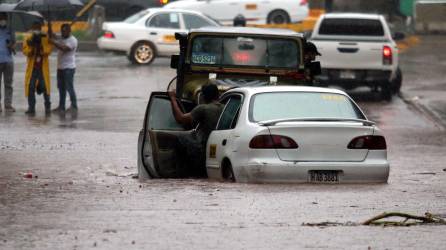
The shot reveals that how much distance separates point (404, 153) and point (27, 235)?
10.6m

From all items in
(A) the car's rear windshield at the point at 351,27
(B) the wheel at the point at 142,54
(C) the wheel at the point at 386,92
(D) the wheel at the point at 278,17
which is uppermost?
(A) the car's rear windshield at the point at 351,27

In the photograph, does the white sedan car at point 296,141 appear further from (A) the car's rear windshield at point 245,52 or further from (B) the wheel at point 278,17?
(B) the wheel at point 278,17

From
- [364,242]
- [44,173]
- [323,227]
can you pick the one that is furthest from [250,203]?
[44,173]

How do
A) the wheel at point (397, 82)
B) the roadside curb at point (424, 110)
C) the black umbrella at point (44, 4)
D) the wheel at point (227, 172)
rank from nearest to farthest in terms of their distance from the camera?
the wheel at point (227, 172) < the roadside curb at point (424, 110) < the black umbrella at point (44, 4) < the wheel at point (397, 82)

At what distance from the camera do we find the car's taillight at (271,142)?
14250 millimetres

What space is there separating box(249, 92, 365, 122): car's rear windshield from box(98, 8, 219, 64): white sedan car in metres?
22.4

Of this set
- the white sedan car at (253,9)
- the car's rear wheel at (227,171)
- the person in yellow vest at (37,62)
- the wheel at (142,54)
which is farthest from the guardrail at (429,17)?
the car's rear wheel at (227,171)

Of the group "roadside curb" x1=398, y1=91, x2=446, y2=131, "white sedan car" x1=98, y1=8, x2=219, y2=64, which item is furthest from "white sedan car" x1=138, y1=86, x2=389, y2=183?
"white sedan car" x1=98, y1=8, x2=219, y2=64

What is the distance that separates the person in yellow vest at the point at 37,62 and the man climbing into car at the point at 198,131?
10800 mm

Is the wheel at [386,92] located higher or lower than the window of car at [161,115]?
lower

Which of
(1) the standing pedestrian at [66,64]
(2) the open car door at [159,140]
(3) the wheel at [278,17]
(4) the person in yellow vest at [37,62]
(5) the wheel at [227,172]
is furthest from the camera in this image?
(3) the wheel at [278,17]

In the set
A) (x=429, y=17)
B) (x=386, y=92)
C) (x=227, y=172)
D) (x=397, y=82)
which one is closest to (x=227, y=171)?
(x=227, y=172)

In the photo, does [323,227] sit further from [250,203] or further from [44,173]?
[44,173]

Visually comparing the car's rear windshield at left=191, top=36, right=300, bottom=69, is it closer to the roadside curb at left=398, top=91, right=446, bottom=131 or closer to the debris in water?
the debris in water
